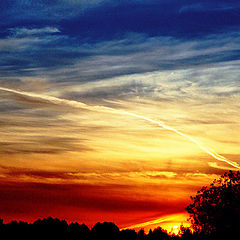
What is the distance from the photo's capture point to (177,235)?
304 ft

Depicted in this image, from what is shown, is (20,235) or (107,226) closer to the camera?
(20,235)

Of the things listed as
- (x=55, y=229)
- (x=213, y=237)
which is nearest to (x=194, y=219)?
(x=213, y=237)

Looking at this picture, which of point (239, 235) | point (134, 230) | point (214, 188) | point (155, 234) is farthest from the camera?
point (134, 230)

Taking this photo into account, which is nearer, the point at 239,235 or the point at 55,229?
the point at 239,235

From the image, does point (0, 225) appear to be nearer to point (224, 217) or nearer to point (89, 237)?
point (89, 237)

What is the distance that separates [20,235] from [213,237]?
62303mm

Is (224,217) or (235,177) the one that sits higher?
(235,177)

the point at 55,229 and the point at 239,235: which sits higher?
the point at 55,229

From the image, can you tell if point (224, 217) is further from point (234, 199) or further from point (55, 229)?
point (55, 229)

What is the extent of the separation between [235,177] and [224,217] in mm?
5519

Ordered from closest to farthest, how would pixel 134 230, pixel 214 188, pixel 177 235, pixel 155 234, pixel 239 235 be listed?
pixel 239 235 < pixel 214 188 < pixel 177 235 < pixel 155 234 < pixel 134 230

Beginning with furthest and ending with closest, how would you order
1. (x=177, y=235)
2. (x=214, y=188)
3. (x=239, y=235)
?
(x=177, y=235)
(x=214, y=188)
(x=239, y=235)

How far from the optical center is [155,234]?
118 m

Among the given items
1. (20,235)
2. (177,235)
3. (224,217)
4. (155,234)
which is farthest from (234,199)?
(20,235)
